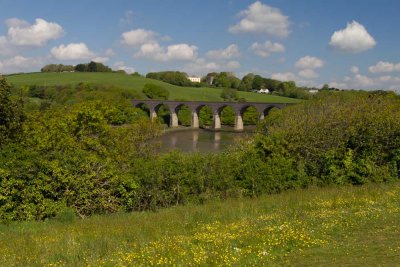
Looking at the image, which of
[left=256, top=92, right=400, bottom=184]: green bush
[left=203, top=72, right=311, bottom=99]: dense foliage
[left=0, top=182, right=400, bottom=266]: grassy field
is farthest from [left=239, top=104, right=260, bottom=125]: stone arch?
[left=0, top=182, right=400, bottom=266]: grassy field

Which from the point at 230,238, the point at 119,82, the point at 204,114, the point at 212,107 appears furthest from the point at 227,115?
the point at 230,238

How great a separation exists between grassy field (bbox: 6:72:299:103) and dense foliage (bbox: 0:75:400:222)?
114 m

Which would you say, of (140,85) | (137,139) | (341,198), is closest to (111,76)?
(140,85)

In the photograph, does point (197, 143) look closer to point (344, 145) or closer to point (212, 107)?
point (212, 107)

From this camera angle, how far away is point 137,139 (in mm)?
26125

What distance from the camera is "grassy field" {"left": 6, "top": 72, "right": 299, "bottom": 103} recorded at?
479 ft

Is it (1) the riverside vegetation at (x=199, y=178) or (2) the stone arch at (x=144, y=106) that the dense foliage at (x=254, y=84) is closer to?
(2) the stone arch at (x=144, y=106)

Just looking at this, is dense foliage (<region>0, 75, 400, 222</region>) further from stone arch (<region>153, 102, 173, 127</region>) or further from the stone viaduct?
stone arch (<region>153, 102, 173, 127</region>)

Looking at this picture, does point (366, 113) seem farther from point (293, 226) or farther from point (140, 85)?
point (140, 85)

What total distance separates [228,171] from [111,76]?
15735 cm

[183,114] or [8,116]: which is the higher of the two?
[8,116]

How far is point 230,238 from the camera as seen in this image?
9633 mm

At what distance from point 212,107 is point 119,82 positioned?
166ft

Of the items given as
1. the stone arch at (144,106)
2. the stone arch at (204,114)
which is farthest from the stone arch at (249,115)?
the stone arch at (144,106)
